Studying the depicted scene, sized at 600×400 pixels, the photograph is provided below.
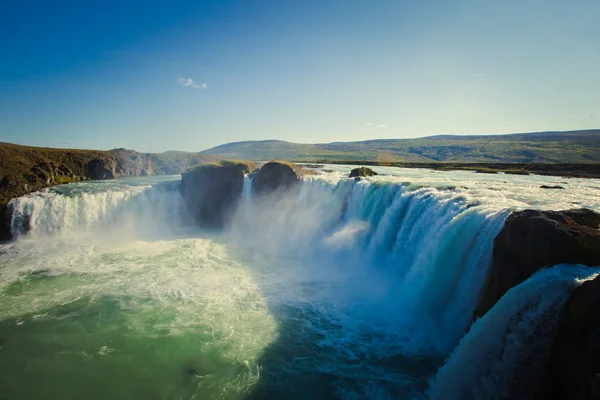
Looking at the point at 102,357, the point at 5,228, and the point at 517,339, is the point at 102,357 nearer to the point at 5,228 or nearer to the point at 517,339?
the point at 517,339

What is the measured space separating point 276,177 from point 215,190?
8006mm

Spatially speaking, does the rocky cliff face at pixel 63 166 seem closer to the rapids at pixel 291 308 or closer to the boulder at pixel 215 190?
the rapids at pixel 291 308

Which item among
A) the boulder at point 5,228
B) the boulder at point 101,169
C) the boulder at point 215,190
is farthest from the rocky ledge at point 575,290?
the boulder at point 101,169

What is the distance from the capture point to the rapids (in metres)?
9.52

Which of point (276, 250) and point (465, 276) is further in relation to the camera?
point (276, 250)

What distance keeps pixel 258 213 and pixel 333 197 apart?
29.2 ft

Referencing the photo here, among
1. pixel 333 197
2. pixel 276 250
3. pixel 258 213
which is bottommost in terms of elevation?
pixel 276 250

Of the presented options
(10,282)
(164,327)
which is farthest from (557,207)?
(10,282)

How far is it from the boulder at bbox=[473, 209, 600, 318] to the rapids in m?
0.74

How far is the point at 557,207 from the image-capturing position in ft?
40.9

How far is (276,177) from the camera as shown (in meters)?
29.7

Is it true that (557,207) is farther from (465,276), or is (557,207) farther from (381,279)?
(381,279)

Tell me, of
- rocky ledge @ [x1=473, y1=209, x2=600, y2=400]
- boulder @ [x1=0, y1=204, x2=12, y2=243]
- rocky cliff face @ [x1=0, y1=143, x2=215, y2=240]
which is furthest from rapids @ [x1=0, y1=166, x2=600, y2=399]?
rocky cliff face @ [x1=0, y1=143, x2=215, y2=240]


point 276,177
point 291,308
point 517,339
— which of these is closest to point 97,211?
point 276,177
